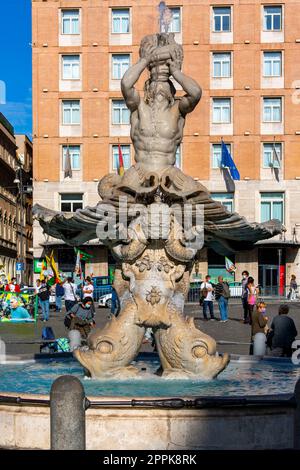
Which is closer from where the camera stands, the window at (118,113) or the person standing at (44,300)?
the person standing at (44,300)

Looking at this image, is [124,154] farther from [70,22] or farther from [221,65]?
[70,22]

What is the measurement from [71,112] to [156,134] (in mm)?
39483

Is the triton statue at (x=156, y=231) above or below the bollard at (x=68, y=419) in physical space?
above

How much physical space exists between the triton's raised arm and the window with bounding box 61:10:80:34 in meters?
40.1

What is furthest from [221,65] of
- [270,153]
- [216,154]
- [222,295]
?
[222,295]

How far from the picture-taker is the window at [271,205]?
4822 centimetres

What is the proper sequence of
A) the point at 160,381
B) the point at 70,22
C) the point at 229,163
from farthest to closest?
the point at 70,22 < the point at 229,163 < the point at 160,381

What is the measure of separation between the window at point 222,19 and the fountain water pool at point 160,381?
3874cm

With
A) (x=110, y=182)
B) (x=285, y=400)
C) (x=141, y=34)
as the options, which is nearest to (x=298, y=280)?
(x=141, y=34)

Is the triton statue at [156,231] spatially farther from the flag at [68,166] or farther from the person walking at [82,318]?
the flag at [68,166]

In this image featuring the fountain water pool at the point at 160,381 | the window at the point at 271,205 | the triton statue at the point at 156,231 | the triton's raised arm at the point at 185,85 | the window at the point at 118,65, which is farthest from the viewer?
the window at the point at 118,65

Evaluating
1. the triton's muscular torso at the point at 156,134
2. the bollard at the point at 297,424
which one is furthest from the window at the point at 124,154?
the bollard at the point at 297,424

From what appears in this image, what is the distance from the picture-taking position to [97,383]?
30.5 feet

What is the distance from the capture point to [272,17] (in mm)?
48438
